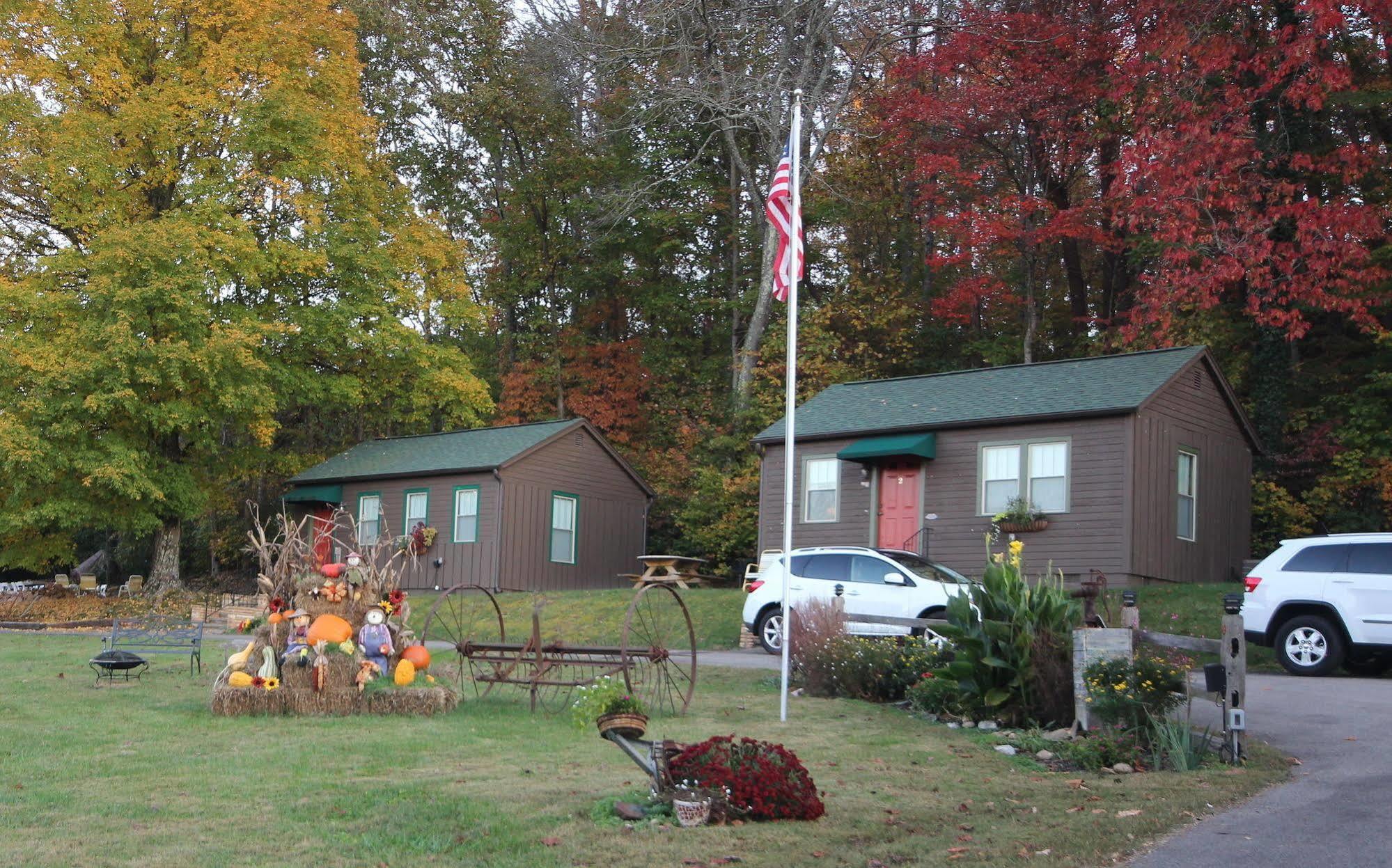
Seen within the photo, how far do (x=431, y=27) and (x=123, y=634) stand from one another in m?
26.5

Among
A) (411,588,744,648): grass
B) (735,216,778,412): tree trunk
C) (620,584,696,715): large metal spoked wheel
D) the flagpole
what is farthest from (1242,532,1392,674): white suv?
(735,216,778,412): tree trunk

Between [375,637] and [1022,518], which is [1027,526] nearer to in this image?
[1022,518]

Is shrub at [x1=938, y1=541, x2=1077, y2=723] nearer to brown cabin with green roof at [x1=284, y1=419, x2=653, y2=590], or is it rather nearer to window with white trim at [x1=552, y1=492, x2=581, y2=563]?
brown cabin with green roof at [x1=284, y1=419, x2=653, y2=590]

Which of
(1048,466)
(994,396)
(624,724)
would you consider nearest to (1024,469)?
(1048,466)

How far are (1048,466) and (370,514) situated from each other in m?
17.4

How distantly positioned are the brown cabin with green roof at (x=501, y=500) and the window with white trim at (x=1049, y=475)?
12631 millimetres

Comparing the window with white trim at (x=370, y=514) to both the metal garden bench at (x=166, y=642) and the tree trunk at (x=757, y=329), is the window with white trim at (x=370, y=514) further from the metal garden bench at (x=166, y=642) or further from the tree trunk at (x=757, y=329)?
the metal garden bench at (x=166, y=642)

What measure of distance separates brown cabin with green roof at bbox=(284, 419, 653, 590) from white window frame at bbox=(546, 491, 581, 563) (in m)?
0.03

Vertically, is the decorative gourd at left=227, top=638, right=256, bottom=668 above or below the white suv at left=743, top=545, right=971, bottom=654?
below

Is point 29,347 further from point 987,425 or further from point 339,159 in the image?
point 987,425

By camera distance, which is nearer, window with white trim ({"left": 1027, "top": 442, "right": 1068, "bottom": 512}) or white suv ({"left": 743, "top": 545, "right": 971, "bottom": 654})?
white suv ({"left": 743, "top": 545, "right": 971, "bottom": 654})

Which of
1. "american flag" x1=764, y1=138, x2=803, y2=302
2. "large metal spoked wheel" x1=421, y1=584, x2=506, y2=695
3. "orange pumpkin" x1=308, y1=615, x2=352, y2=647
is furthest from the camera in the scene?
"large metal spoked wheel" x1=421, y1=584, x2=506, y2=695

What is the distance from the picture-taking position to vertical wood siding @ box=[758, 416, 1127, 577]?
2323cm

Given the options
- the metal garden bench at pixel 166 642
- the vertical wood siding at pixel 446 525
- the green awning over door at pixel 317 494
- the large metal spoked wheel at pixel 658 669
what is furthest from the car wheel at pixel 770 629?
the green awning over door at pixel 317 494
